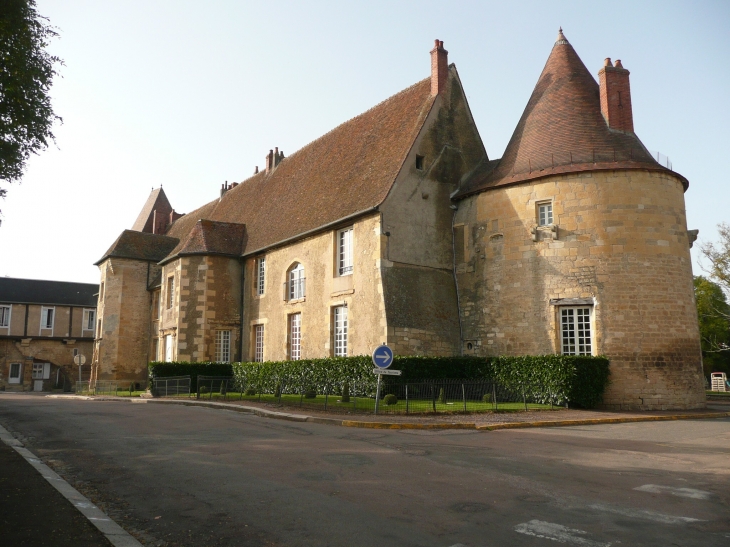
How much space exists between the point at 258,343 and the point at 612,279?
15.2 m

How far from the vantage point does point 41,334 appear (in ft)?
166

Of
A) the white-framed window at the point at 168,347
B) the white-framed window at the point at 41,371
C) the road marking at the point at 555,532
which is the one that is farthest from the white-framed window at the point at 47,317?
the road marking at the point at 555,532

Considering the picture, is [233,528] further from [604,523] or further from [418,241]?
[418,241]

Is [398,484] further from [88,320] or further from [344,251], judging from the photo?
[88,320]

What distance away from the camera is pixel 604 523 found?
6059mm

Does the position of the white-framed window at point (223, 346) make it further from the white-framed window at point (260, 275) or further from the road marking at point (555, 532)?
the road marking at point (555, 532)

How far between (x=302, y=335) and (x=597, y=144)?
12.5 m

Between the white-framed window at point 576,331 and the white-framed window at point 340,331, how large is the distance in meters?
7.39

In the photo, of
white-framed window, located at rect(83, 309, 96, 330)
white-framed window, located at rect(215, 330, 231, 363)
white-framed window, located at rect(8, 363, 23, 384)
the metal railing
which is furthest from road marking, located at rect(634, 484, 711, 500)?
white-framed window, located at rect(83, 309, 96, 330)

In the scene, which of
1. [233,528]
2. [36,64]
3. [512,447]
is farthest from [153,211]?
[233,528]

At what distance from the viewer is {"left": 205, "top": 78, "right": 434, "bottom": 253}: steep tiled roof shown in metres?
22.8

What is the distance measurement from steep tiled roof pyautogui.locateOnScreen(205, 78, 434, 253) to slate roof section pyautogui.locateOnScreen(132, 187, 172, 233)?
1413 centimetres

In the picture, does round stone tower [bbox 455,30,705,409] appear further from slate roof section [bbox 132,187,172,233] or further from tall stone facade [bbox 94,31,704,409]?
slate roof section [bbox 132,187,172,233]

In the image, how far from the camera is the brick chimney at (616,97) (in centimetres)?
2133
